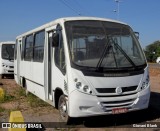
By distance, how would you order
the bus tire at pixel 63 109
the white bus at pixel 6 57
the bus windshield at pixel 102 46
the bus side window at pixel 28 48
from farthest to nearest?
the white bus at pixel 6 57, the bus side window at pixel 28 48, the bus tire at pixel 63 109, the bus windshield at pixel 102 46

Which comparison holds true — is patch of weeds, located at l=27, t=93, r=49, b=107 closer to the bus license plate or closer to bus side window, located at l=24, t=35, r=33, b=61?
bus side window, located at l=24, t=35, r=33, b=61

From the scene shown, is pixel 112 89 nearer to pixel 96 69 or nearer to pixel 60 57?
pixel 96 69

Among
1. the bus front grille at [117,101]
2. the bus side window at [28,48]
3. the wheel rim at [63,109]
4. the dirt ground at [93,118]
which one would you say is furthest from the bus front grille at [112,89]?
the bus side window at [28,48]

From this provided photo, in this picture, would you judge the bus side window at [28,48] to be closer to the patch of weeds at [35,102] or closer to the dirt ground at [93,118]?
the patch of weeds at [35,102]

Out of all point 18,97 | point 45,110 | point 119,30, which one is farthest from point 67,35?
point 18,97

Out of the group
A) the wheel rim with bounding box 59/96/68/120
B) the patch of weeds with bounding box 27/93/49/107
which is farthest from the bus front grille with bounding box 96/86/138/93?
the patch of weeds with bounding box 27/93/49/107

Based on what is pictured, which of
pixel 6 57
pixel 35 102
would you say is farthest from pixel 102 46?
pixel 6 57

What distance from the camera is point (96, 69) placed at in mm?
7582

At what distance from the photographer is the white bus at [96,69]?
7500 mm

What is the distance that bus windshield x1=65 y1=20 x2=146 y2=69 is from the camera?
25.6 feet

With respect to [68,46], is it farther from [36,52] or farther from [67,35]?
[36,52]

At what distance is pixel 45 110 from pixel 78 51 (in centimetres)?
319

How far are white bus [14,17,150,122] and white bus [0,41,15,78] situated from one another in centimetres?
1388

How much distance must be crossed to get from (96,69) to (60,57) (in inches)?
51.1
